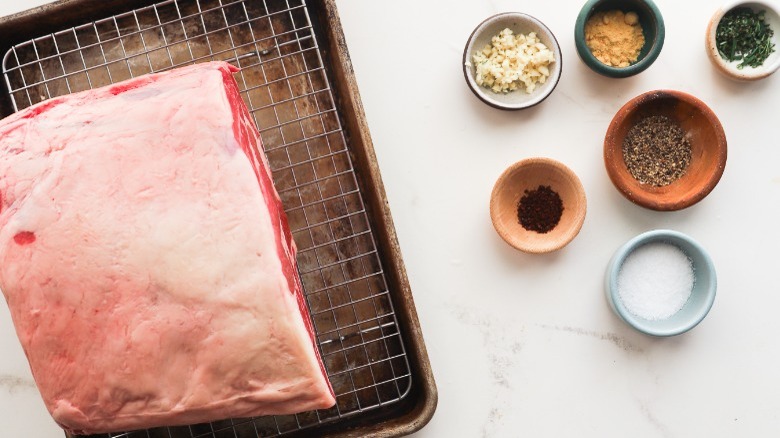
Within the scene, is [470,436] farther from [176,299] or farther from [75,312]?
[75,312]

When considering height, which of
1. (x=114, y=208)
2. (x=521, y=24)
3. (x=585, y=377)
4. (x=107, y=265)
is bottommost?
(x=585, y=377)

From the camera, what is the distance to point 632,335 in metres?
2.46

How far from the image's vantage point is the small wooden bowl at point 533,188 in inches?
92.0

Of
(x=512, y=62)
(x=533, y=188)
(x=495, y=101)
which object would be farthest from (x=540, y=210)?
(x=512, y=62)

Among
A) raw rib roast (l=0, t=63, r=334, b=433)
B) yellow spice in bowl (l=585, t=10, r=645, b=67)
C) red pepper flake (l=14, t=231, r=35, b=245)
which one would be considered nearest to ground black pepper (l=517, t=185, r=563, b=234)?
yellow spice in bowl (l=585, t=10, r=645, b=67)

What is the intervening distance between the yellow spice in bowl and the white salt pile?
0.64m

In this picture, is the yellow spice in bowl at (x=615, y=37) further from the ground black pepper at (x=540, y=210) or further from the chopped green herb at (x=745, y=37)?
the ground black pepper at (x=540, y=210)

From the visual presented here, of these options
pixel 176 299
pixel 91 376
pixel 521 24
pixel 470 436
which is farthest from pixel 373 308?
pixel 521 24

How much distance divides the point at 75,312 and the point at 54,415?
0.30 meters

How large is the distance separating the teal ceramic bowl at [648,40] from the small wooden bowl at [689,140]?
101mm

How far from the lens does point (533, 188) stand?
243 cm

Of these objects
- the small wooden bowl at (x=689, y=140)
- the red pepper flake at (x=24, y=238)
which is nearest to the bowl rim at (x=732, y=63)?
the small wooden bowl at (x=689, y=140)

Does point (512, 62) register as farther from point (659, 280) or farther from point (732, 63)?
point (659, 280)

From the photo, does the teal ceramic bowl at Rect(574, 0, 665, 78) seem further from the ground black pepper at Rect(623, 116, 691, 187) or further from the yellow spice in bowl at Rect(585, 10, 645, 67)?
the ground black pepper at Rect(623, 116, 691, 187)
